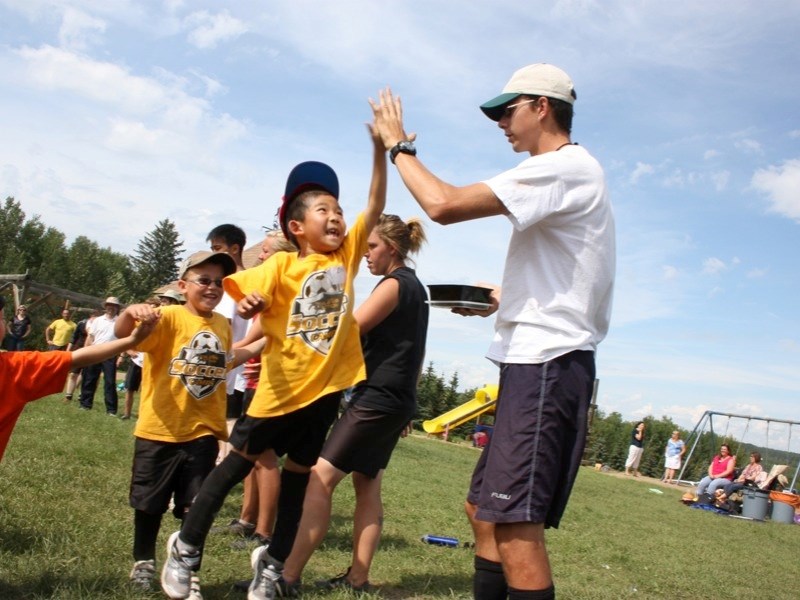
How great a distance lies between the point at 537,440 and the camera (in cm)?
262

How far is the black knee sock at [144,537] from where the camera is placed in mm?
3727

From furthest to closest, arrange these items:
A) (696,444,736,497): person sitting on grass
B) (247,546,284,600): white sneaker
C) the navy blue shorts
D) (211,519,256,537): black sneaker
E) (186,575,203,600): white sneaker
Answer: (696,444,736,497): person sitting on grass
(211,519,256,537): black sneaker
(247,546,284,600): white sneaker
(186,575,203,600): white sneaker
the navy blue shorts

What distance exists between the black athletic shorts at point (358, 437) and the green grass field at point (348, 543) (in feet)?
2.20

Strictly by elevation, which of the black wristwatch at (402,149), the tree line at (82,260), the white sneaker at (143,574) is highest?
the tree line at (82,260)

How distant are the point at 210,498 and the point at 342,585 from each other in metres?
0.98

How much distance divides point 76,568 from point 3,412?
36.8 inches

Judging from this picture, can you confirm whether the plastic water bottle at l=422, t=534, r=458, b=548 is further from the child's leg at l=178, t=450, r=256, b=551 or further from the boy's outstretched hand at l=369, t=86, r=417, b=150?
the boy's outstretched hand at l=369, t=86, r=417, b=150

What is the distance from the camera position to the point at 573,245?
9.14 feet

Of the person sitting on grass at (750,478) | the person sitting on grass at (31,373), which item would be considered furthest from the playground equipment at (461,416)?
the person sitting on grass at (31,373)

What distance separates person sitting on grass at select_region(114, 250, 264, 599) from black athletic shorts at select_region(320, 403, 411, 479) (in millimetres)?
609

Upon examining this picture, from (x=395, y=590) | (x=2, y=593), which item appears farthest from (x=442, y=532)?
(x=2, y=593)

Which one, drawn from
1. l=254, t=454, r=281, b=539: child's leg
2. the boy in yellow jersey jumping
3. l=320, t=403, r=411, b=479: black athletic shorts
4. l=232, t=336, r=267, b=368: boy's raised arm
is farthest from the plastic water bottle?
the boy in yellow jersey jumping

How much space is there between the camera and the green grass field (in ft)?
12.7

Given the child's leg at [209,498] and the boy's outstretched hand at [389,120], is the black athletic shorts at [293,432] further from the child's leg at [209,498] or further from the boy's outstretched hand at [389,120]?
the boy's outstretched hand at [389,120]
